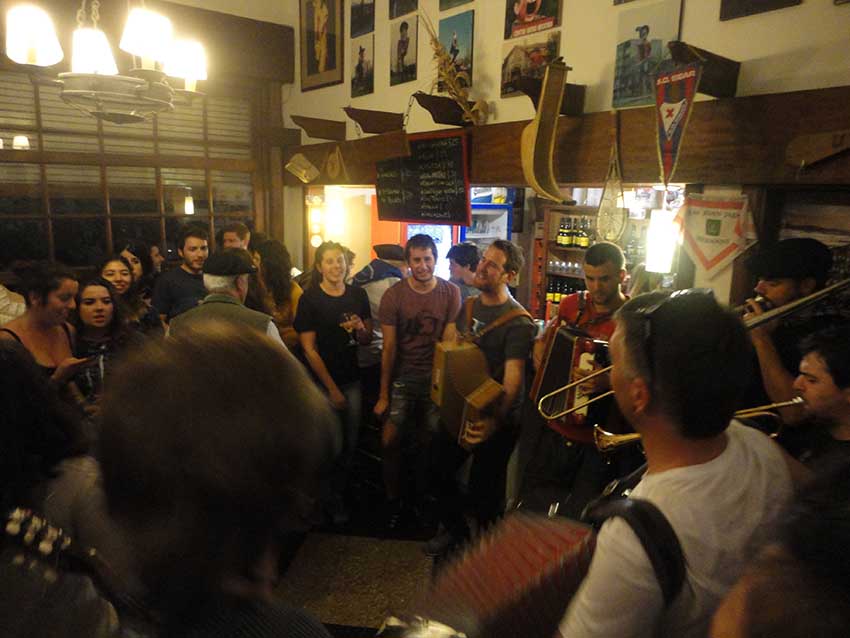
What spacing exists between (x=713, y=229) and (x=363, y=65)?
400 cm

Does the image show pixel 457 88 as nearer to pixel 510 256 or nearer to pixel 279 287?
pixel 510 256

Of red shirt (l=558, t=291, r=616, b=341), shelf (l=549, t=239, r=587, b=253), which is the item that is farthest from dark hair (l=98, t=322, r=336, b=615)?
shelf (l=549, t=239, r=587, b=253)

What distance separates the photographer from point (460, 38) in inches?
188

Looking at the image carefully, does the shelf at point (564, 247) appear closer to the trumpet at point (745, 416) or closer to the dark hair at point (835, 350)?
the trumpet at point (745, 416)

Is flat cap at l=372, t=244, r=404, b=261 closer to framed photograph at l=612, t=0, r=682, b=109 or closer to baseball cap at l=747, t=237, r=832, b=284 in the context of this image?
framed photograph at l=612, t=0, r=682, b=109

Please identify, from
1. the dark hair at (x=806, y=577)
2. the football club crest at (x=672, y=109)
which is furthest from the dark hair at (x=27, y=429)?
the football club crest at (x=672, y=109)

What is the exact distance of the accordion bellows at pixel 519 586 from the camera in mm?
1167

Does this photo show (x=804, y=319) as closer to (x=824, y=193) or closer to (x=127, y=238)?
(x=824, y=193)

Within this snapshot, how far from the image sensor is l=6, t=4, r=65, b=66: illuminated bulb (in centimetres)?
272

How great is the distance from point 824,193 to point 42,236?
6.38 meters

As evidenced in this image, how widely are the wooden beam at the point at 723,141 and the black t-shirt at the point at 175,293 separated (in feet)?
8.20

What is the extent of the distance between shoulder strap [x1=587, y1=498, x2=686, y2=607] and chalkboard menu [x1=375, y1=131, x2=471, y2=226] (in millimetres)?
3983

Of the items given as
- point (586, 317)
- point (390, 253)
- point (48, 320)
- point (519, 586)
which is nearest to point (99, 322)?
point (48, 320)

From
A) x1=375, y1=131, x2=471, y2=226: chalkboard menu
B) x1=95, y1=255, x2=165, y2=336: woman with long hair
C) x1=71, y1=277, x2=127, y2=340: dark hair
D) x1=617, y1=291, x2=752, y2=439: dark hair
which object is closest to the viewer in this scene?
x1=617, y1=291, x2=752, y2=439: dark hair
